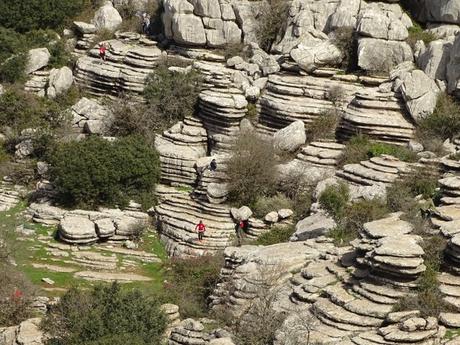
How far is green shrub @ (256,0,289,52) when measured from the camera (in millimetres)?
41125

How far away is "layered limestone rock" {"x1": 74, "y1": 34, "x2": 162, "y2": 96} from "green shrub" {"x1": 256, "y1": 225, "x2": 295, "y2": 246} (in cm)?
1030

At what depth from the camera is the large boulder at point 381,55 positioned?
3700cm

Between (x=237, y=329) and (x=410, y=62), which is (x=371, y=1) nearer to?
(x=410, y=62)

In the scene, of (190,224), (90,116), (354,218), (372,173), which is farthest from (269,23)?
(354,218)

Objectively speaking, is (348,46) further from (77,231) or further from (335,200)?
(77,231)

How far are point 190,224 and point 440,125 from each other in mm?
8575

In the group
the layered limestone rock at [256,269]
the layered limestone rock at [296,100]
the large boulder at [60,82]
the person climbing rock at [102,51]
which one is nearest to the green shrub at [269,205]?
the layered limestone rock at [296,100]

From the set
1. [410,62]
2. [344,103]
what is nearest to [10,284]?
[344,103]

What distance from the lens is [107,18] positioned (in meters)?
43.8

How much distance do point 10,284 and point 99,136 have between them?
10.3 metres

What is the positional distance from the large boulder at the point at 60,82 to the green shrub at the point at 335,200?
14356 mm

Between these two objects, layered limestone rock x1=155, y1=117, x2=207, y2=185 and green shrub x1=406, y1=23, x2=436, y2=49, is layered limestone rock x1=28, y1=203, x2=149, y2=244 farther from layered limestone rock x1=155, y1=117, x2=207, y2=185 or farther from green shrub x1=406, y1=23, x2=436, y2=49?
green shrub x1=406, y1=23, x2=436, y2=49

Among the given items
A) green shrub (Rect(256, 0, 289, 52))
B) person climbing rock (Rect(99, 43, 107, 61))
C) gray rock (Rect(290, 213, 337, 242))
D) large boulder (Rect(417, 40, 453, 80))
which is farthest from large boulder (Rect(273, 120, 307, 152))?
person climbing rock (Rect(99, 43, 107, 61))

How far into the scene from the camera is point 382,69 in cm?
3694
